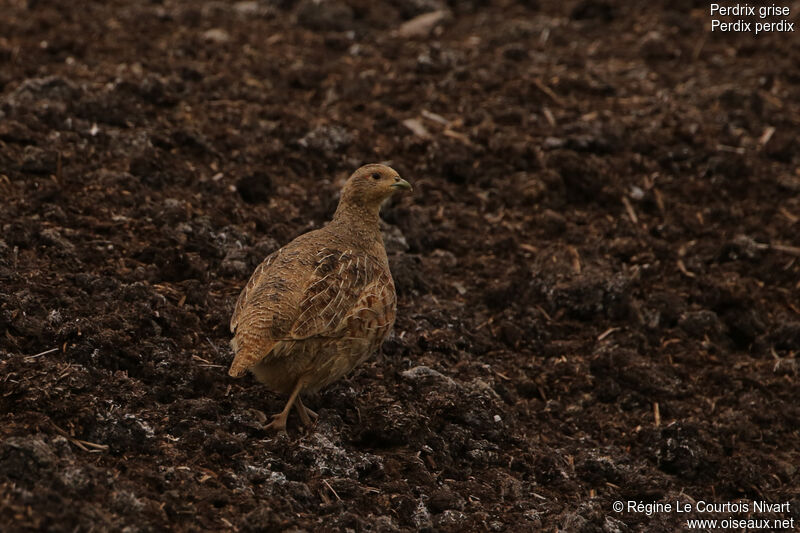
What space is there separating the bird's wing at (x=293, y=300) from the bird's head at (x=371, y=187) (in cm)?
69

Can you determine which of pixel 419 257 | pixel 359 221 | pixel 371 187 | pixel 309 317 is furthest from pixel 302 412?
pixel 419 257

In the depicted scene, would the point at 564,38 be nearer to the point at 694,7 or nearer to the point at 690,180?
the point at 694,7

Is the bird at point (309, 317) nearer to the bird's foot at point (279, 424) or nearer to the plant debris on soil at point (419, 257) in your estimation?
the bird's foot at point (279, 424)

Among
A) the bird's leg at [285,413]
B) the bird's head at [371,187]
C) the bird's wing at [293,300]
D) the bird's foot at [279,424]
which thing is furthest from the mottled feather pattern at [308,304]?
the bird's head at [371,187]

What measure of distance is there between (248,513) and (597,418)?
292cm

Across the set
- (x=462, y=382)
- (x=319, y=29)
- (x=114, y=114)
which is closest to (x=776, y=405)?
(x=462, y=382)

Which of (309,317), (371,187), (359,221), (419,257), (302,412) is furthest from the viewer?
(419,257)

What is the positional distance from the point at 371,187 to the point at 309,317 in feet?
5.19

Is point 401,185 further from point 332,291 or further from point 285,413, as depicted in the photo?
point 285,413

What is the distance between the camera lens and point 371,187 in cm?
739

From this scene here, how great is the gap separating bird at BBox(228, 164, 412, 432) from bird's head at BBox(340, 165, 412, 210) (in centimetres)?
52

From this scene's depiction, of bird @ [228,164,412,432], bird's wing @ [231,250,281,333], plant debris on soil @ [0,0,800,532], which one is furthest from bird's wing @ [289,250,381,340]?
plant debris on soil @ [0,0,800,532]

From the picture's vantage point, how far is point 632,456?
6.93 m

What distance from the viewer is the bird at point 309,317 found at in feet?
19.5
